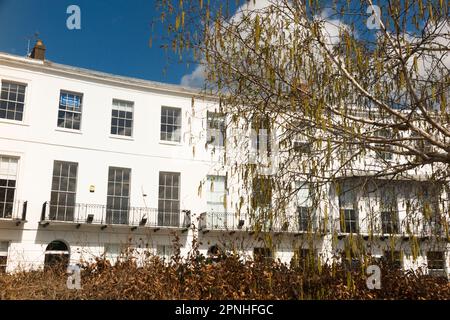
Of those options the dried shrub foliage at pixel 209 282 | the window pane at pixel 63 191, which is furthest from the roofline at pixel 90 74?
the dried shrub foliage at pixel 209 282

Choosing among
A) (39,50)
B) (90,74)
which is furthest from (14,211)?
(39,50)

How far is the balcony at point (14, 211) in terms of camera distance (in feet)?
55.6

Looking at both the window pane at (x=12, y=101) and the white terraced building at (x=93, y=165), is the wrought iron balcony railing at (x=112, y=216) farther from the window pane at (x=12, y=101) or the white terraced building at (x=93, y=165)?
the window pane at (x=12, y=101)

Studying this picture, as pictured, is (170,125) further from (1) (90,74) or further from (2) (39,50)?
(2) (39,50)

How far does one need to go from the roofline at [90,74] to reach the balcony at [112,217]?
4961 millimetres

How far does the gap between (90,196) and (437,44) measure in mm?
15324

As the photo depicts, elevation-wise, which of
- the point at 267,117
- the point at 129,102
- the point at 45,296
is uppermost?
the point at 129,102

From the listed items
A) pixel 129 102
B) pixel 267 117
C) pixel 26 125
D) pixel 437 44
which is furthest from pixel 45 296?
pixel 129 102

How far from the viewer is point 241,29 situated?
5.79 metres

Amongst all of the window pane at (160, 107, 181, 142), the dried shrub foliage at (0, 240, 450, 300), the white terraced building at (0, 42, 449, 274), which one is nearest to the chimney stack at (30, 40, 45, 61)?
the white terraced building at (0, 42, 449, 274)

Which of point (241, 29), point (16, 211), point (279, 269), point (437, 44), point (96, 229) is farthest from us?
point (96, 229)

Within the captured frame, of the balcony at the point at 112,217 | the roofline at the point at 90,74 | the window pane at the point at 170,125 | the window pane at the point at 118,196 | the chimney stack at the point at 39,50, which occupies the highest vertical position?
the chimney stack at the point at 39,50

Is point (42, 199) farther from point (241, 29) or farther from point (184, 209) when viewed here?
point (241, 29)

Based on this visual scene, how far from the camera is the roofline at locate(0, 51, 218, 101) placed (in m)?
18.0
